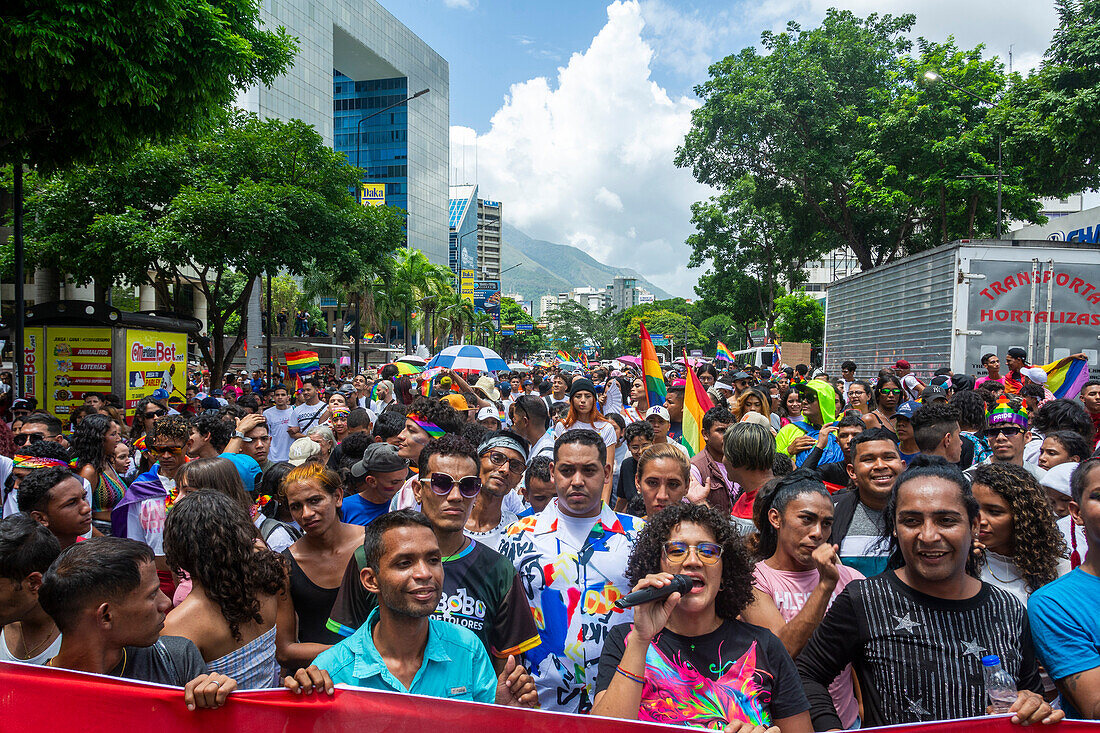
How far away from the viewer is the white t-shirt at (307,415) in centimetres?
899

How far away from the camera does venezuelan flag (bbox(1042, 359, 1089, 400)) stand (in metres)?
8.53

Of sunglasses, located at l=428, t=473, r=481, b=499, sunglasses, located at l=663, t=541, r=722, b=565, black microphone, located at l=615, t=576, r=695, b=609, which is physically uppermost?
sunglasses, located at l=428, t=473, r=481, b=499

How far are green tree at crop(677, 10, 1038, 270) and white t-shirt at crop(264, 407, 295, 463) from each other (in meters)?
21.7

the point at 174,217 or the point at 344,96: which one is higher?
the point at 344,96

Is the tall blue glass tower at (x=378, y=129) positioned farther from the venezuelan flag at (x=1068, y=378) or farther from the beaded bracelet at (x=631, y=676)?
the beaded bracelet at (x=631, y=676)

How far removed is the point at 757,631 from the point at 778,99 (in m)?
27.8

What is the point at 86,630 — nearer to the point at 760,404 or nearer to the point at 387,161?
the point at 760,404

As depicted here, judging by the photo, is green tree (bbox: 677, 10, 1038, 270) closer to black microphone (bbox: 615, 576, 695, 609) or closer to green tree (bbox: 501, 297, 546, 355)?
black microphone (bbox: 615, 576, 695, 609)

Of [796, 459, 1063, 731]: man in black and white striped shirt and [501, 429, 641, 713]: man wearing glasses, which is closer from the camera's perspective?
[796, 459, 1063, 731]: man in black and white striped shirt

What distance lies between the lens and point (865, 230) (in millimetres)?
28219

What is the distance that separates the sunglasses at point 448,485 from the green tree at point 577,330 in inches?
4278

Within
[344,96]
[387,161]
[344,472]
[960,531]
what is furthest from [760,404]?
[344,96]

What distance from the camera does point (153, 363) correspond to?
14.6 m

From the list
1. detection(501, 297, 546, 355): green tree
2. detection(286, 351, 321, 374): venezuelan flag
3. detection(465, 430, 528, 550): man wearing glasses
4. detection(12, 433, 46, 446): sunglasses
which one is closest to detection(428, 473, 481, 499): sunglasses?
detection(465, 430, 528, 550): man wearing glasses
